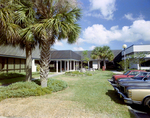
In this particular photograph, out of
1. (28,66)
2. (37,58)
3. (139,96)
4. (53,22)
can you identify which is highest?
(53,22)

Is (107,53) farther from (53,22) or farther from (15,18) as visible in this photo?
(15,18)

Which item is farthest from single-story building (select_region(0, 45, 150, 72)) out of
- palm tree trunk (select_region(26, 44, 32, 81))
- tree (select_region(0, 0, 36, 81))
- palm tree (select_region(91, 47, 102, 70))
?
tree (select_region(0, 0, 36, 81))

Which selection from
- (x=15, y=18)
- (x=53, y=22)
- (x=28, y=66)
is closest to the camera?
(x=53, y=22)

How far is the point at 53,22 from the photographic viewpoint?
6684 millimetres

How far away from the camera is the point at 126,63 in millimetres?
18234

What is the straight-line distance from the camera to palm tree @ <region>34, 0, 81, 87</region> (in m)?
6.86

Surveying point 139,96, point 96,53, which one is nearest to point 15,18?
point 139,96

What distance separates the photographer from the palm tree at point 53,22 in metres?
6.86

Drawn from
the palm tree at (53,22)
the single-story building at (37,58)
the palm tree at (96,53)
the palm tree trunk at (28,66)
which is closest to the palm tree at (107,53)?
the palm tree at (96,53)

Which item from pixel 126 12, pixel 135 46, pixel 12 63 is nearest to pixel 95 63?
pixel 135 46

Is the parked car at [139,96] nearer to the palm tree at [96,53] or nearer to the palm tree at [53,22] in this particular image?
the palm tree at [53,22]

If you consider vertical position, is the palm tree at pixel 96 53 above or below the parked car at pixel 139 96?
above

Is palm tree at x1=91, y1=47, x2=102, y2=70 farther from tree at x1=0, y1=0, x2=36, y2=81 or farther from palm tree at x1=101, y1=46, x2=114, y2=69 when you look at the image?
tree at x1=0, y1=0, x2=36, y2=81

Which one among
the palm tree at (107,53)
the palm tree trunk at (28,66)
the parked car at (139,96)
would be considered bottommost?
the parked car at (139,96)
